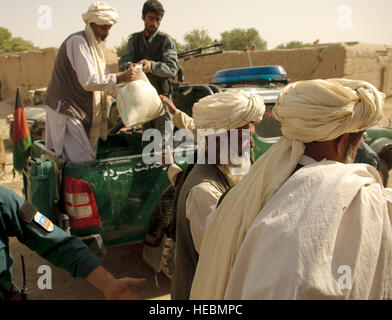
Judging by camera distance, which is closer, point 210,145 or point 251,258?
point 251,258

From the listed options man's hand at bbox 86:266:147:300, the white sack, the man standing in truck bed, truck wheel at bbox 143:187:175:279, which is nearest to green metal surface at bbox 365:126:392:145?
the man standing in truck bed

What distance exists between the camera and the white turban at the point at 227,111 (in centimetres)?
231

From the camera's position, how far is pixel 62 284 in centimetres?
396

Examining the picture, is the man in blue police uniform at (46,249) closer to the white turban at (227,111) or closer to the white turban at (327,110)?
the white turban at (327,110)

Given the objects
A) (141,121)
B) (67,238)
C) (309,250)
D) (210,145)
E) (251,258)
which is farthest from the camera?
(141,121)

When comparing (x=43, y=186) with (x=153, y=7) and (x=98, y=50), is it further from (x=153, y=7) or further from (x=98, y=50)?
(x=153, y=7)

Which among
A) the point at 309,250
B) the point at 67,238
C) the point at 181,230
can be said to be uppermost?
the point at 309,250

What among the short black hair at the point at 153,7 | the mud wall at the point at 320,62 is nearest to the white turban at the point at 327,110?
the short black hair at the point at 153,7

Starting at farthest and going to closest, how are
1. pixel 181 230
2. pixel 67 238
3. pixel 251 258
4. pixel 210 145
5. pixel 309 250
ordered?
pixel 210 145, pixel 181 230, pixel 67 238, pixel 251 258, pixel 309 250

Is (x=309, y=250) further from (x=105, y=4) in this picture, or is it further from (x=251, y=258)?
(x=105, y=4)

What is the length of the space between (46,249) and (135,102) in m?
2.04

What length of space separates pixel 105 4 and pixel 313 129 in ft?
9.31

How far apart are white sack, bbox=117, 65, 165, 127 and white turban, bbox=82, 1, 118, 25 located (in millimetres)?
643

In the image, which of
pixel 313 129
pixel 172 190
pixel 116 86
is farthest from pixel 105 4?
pixel 313 129
